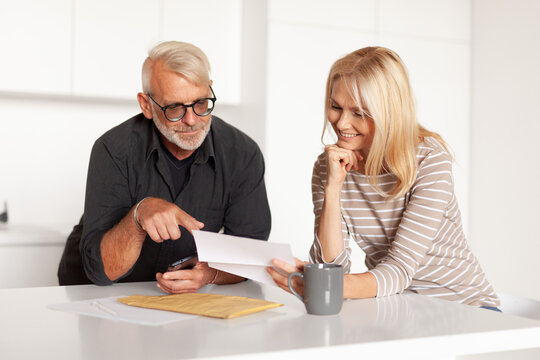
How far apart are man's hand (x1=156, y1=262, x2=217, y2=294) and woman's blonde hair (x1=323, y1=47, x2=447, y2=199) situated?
56cm

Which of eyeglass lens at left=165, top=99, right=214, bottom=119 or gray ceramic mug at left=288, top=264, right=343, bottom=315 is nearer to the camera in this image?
gray ceramic mug at left=288, top=264, right=343, bottom=315

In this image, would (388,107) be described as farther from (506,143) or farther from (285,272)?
(506,143)

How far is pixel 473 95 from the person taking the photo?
4078 millimetres

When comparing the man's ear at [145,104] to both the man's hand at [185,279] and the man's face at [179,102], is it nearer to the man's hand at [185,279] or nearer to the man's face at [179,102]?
the man's face at [179,102]

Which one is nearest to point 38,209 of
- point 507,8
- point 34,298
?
point 34,298

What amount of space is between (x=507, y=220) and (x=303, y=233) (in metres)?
1.21

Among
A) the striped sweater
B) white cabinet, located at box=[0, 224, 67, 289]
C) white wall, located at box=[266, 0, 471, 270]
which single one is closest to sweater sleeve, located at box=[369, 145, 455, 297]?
the striped sweater

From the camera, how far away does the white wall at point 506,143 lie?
3.60 metres

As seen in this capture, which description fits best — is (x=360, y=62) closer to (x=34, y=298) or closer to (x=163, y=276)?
(x=163, y=276)

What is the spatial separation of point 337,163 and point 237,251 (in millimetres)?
501

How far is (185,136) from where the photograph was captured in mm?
1994

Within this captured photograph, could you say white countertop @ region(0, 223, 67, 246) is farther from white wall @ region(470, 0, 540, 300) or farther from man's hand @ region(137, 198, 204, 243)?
white wall @ region(470, 0, 540, 300)

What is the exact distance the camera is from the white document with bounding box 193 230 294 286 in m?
1.41

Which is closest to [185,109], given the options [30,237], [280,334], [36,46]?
[280,334]
